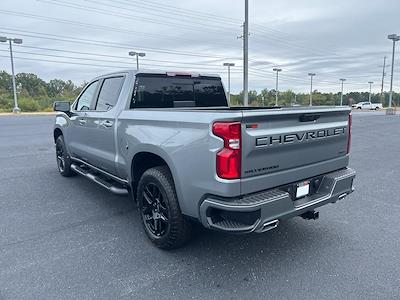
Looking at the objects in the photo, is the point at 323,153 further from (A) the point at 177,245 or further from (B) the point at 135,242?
(B) the point at 135,242

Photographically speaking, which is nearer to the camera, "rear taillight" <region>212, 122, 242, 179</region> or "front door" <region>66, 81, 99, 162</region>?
"rear taillight" <region>212, 122, 242, 179</region>

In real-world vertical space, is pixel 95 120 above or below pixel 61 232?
above

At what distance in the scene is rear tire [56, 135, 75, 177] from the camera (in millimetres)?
6375

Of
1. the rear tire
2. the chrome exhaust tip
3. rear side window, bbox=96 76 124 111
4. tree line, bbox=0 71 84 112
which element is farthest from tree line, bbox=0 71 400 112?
the chrome exhaust tip

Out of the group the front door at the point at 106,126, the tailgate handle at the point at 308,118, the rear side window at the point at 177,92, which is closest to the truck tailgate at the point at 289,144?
the tailgate handle at the point at 308,118

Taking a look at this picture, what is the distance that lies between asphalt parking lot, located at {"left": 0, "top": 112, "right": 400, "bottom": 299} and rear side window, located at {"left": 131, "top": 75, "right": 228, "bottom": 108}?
168 centimetres

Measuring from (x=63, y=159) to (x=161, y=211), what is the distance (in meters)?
3.89

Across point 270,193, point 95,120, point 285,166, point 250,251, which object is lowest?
point 250,251

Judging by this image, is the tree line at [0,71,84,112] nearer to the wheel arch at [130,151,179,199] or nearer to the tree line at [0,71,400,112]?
the tree line at [0,71,400,112]

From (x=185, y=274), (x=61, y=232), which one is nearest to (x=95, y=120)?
(x=61, y=232)

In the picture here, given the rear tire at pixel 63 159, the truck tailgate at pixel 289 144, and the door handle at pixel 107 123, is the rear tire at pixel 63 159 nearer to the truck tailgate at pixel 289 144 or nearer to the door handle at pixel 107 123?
the door handle at pixel 107 123

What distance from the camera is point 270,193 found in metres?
2.91

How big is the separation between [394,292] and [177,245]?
80.3 inches

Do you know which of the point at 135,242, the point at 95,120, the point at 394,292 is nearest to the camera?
the point at 394,292
